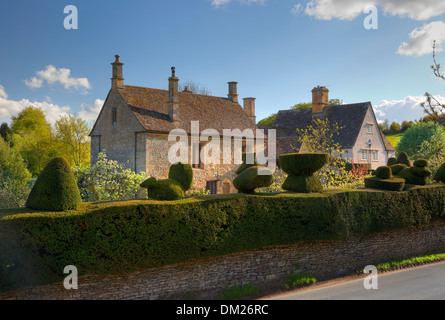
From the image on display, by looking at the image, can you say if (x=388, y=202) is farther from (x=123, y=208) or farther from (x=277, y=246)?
(x=123, y=208)

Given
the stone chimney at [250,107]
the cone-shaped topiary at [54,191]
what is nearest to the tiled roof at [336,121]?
the stone chimney at [250,107]

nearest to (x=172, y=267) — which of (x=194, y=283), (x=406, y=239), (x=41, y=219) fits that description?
(x=194, y=283)

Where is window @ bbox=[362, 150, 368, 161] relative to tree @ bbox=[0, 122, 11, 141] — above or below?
below

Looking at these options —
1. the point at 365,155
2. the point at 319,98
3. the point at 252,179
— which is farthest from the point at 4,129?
the point at 252,179

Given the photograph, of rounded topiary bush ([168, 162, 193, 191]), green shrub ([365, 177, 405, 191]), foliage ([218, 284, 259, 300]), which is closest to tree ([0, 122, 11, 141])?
rounded topiary bush ([168, 162, 193, 191])

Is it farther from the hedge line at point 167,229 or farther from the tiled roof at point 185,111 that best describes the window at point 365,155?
the hedge line at point 167,229

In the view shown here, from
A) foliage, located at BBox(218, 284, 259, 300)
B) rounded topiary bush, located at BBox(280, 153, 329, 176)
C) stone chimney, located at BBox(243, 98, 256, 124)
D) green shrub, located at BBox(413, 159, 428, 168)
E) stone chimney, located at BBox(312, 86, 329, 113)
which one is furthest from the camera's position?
stone chimney, located at BBox(312, 86, 329, 113)

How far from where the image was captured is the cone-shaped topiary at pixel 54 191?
10.8 m

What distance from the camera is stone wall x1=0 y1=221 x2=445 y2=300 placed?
11.1 m

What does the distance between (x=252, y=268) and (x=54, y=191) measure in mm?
7130

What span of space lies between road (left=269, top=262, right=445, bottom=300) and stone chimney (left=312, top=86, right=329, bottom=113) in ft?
Result: 97.2

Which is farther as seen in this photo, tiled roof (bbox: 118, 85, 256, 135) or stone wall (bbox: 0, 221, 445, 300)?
tiled roof (bbox: 118, 85, 256, 135)

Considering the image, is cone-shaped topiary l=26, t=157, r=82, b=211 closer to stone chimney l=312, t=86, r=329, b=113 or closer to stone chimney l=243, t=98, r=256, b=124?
stone chimney l=243, t=98, r=256, b=124

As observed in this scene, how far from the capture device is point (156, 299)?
473 inches
